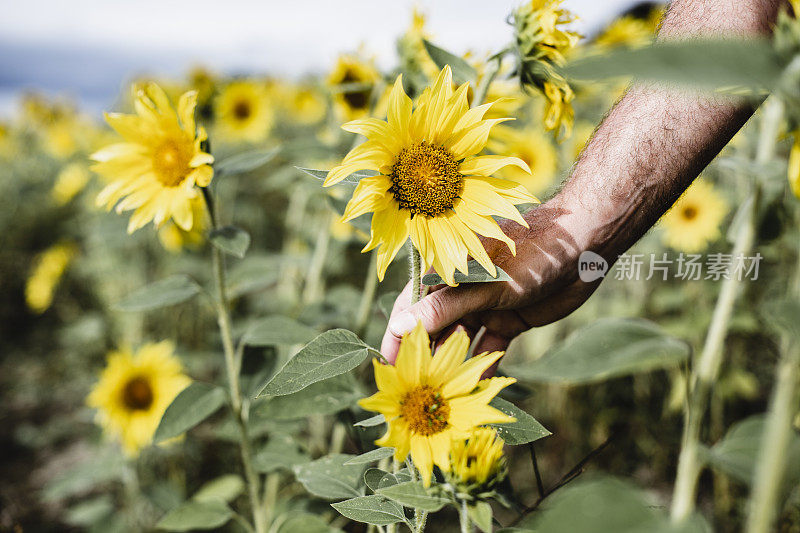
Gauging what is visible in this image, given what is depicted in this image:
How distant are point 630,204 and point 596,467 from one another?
1155 mm

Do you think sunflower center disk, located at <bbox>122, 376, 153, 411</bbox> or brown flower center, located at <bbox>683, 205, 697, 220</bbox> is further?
brown flower center, located at <bbox>683, 205, 697, 220</bbox>

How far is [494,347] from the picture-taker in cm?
84

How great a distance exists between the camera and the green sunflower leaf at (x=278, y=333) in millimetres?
820

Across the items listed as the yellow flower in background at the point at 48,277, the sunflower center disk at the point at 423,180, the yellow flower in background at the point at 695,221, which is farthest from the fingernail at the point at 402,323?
the yellow flower in background at the point at 48,277

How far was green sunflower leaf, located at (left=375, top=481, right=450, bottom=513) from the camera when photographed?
513 mm

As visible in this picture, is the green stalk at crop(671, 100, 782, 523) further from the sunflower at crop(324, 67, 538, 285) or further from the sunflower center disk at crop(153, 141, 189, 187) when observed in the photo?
the sunflower center disk at crop(153, 141, 189, 187)

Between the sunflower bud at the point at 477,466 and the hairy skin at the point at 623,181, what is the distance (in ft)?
0.68

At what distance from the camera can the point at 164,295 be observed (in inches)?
33.6

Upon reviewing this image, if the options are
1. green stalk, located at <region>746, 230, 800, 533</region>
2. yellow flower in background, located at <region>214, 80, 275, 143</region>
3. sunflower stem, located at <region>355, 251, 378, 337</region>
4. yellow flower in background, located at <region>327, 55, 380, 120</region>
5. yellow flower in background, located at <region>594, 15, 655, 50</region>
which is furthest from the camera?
yellow flower in background, located at <region>214, 80, 275, 143</region>

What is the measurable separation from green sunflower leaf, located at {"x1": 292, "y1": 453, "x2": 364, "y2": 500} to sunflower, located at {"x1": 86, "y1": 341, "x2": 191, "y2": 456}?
734 mm

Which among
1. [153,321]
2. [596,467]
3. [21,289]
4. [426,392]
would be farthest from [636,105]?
[21,289]

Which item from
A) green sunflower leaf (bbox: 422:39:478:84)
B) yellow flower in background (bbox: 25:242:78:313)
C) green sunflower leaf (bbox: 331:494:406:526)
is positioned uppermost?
green sunflower leaf (bbox: 422:39:478:84)

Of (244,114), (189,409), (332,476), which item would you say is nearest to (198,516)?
(189,409)

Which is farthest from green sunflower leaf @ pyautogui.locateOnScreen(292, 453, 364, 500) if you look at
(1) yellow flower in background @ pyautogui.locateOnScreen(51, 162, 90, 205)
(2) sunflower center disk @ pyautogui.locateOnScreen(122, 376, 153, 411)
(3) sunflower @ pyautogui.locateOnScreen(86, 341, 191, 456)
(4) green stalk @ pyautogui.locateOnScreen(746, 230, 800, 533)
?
(1) yellow flower in background @ pyautogui.locateOnScreen(51, 162, 90, 205)
